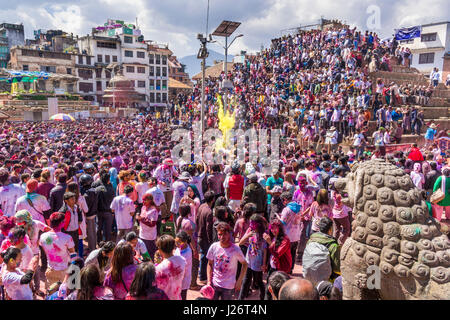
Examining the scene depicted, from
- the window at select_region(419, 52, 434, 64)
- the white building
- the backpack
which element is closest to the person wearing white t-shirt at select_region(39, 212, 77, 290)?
the backpack

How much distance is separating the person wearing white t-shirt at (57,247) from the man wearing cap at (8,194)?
2.07 m

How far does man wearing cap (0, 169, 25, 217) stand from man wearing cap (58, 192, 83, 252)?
4.12ft

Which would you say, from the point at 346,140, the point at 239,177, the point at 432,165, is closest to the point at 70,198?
the point at 239,177

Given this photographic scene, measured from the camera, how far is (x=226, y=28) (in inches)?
731

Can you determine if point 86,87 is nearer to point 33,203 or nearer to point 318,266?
point 33,203

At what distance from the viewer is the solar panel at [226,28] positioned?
18.2 m

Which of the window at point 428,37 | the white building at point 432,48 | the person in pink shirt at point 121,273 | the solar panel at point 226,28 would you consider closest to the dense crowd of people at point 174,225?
the person in pink shirt at point 121,273

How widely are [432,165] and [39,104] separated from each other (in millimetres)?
38454

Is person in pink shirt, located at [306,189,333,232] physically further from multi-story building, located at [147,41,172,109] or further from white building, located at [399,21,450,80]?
multi-story building, located at [147,41,172,109]

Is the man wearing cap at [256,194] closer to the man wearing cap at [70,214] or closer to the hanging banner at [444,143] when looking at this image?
the man wearing cap at [70,214]

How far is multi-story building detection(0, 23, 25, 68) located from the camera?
1995 inches

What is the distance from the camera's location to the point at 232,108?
2314 centimetres

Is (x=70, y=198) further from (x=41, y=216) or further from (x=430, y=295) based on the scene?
(x=430, y=295)

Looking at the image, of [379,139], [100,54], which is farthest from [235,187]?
[100,54]
